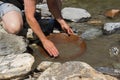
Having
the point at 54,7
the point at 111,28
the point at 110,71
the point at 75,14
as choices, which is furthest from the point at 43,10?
the point at 110,71

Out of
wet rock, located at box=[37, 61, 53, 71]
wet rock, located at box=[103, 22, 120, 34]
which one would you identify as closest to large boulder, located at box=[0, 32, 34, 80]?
wet rock, located at box=[37, 61, 53, 71]

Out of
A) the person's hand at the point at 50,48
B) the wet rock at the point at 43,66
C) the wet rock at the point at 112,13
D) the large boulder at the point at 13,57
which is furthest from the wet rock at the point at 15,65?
the wet rock at the point at 112,13

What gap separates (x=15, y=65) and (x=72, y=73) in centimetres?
66

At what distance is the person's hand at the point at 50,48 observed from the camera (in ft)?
14.4

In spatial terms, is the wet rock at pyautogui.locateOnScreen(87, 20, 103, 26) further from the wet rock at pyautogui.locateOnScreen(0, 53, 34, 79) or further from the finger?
the wet rock at pyautogui.locateOnScreen(0, 53, 34, 79)

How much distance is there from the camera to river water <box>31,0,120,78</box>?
4.49 m

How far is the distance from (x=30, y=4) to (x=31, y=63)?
89 cm

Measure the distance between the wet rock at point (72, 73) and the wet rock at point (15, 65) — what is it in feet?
0.86

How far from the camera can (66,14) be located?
19.5 ft

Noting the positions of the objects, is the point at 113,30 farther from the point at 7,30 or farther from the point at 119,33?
the point at 7,30

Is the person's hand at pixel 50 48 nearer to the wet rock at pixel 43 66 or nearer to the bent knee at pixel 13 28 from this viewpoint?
the wet rock at pixel 43 66

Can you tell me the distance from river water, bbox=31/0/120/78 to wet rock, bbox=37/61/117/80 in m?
0.69

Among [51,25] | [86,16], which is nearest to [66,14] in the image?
[86,16]

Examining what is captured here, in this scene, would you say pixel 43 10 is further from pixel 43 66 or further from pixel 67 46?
pixel 43 66
